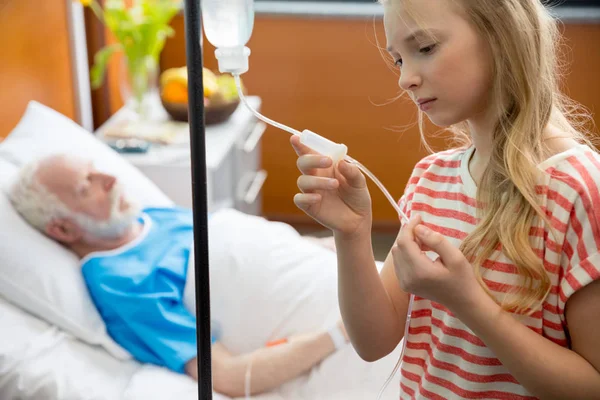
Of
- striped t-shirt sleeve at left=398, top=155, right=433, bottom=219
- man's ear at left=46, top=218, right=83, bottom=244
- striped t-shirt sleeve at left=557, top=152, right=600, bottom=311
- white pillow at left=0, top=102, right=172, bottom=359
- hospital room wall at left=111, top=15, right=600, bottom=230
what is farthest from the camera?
hospital room wall at left=111, top=15, right=600, bottom=230

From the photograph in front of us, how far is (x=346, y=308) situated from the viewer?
2.13 ft

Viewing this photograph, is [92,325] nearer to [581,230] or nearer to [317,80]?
[581,230]

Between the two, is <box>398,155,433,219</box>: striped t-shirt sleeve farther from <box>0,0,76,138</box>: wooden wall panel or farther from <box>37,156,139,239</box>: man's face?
<box>0,0,76,138</box>: wooden wall panel

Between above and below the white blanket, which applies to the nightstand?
below

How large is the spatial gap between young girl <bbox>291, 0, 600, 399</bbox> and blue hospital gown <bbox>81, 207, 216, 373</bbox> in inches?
24.5

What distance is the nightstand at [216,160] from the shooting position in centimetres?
170

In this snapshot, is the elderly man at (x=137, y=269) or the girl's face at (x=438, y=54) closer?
the girl's face at (x=438, y=54)

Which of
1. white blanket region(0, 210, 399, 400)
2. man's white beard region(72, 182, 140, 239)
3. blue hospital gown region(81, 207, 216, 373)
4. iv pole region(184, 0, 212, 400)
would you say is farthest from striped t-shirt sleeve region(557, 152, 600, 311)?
man's white beard region(72, 182, 140, 239)

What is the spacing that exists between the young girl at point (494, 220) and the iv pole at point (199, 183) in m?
0.12

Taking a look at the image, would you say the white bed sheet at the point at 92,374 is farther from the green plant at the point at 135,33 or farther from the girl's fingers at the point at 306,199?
the green plant at the point at 135,33

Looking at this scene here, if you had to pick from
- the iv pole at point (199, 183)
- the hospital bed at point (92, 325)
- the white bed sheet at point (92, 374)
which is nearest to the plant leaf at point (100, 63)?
the hospital bed at point (92, 325)

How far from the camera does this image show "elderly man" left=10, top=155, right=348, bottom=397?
115 cm

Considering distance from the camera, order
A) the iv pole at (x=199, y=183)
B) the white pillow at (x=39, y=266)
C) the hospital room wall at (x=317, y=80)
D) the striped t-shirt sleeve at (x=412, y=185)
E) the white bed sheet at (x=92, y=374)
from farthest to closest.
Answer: the hospital room wall at (x=317, y=80), the white pillow at (x=39, y=266), the white bed sheet at (x=92, y=374), the striped t-shirt sleeve at (x=412, y=185), the iv pole at (x=199, y=183)

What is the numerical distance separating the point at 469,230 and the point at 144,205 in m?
0.95
